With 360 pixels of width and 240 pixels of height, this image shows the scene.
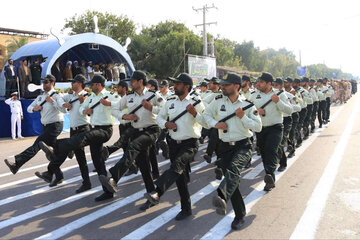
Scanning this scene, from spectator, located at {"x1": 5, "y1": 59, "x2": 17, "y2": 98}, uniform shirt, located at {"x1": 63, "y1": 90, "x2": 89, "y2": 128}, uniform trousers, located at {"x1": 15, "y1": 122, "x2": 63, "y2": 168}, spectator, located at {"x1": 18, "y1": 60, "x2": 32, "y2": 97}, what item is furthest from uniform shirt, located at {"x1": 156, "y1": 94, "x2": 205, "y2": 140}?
spectator, located at {"x1": 5, "y1": 59, "x2": 17, "y2": 98}

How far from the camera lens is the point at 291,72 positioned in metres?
83.1

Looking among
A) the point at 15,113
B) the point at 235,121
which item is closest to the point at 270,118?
the point at 235,121

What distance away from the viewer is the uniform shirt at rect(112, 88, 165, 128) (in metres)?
5.59

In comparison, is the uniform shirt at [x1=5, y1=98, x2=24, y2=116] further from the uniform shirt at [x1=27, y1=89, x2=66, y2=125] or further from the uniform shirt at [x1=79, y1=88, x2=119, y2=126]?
the uniform shirt at [x1=79, y1=88, x2=119, y2=126]

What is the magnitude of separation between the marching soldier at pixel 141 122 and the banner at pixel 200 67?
2059 centimetres

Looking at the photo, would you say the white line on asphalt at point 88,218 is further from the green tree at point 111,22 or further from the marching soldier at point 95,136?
the green tree at point 111,22

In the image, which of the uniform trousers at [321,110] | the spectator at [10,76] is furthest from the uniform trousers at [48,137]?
the spectator at [10,76]

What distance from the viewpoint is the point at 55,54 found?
18.5 m

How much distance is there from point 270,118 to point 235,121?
224 centimetres

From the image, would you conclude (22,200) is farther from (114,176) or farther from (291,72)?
(291,72)

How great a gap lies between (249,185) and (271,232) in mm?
2220

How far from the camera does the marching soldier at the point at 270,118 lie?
20.3ft

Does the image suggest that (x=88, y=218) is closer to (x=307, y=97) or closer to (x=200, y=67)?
(x=307, y=97)

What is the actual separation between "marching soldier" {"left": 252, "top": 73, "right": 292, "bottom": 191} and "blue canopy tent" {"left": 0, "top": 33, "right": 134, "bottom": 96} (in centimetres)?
1457
